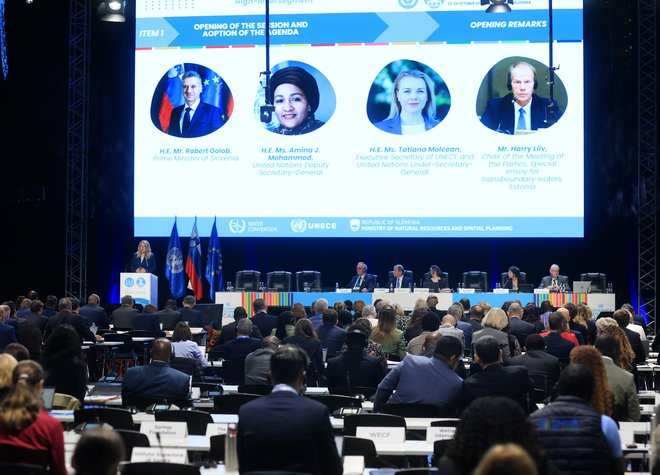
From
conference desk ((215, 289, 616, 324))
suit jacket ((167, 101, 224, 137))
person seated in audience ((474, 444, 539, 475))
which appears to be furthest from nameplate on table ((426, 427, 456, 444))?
suit jacket ((167, 101, 224, 137))

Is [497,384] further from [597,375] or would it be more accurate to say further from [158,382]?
[158,382]

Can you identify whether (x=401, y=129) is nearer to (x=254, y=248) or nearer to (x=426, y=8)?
(x=426, y=8)

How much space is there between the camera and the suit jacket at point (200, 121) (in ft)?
57.5

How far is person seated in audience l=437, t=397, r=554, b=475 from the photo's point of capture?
3342 mm

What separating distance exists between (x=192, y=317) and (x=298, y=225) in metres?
3.82

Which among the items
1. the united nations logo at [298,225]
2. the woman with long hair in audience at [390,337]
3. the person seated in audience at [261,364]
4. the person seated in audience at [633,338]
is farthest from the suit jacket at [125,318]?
the person seated in audience at [633,338]

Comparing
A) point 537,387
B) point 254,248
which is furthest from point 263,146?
point 537,387

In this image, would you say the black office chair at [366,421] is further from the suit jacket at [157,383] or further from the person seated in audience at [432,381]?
the suit jacket at [157,383]

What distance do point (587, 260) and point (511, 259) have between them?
1412mm

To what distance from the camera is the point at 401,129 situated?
56.0 ft

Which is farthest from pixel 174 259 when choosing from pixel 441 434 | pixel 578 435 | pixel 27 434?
pixel 578 435

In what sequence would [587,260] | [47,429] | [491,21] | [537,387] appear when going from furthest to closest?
1. [587,260]
2. [491,21]
3. [537,387]
4. [47,429]

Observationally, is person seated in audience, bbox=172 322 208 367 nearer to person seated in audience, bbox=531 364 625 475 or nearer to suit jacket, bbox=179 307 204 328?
suit jacket, bbox=179 307 204 328

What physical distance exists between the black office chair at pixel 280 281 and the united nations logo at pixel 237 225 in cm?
113
